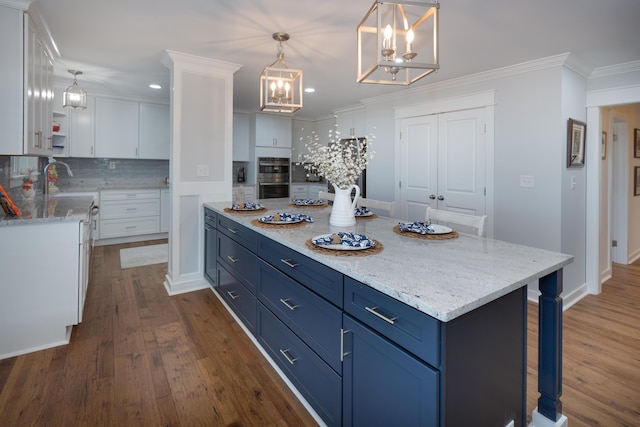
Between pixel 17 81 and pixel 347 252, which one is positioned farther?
pixel 17 81

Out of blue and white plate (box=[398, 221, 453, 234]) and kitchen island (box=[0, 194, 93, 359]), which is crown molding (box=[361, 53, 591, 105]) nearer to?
blue and white plate (box=[398, 221, 453, 234])

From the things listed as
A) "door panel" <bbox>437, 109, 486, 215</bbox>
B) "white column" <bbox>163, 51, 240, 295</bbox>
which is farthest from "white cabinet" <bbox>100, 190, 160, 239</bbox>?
"door panel" <bbox>437, 109, 486, 215</bbox>

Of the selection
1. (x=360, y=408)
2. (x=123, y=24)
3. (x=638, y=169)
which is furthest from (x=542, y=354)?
(x=638, y=169)

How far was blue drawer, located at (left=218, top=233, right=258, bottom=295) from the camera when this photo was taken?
2.28m

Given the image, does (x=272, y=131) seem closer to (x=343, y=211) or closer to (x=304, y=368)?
(x=343, y=211)

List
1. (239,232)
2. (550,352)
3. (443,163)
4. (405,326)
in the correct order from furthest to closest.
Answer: (443,163)
(239,232)
(550,352)
(405,326)

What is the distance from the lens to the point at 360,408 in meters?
1.30

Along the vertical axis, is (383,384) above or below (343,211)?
below

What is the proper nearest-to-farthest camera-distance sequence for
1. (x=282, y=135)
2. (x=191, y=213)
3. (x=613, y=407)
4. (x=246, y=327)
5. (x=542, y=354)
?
(x=542, y=354) → (x=613, y=407) → (x=246, y=327) → (x=191, y=213) → (x=282, y=135)

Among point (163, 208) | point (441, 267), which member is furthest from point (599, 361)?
point (163, 208)

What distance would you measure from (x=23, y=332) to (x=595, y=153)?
5102 mm

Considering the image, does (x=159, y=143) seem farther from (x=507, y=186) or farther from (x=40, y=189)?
(x=507, y=186)

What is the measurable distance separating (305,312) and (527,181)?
2.82m

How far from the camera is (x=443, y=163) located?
4055mm
